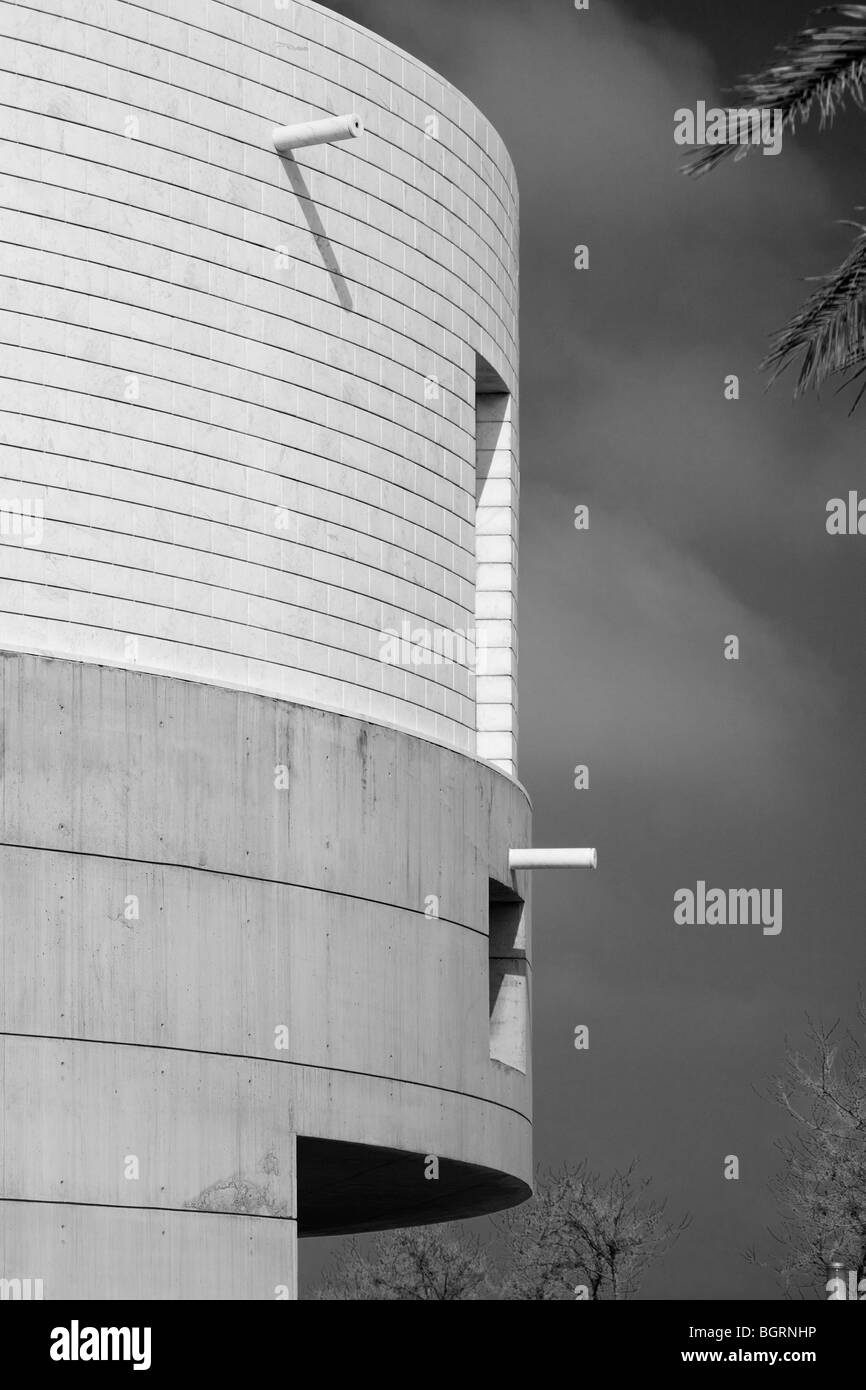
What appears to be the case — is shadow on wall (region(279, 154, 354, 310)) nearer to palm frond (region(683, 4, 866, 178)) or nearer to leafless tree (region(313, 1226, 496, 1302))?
palm frond (region(683, 4, 866, 178))

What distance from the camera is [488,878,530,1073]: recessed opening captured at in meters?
31.1

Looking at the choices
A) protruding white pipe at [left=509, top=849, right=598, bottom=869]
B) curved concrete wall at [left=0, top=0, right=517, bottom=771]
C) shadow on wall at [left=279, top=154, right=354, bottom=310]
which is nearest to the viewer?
curved concrete wall at [left=0, top=0, right=517, bottom=771]

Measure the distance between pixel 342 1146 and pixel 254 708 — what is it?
5285 millimetres

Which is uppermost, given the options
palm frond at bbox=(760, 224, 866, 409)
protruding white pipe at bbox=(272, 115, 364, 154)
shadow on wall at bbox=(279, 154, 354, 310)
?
protruding white pipe at bbox=(272, 115, 364, 154)

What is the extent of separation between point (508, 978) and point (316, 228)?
10660mm

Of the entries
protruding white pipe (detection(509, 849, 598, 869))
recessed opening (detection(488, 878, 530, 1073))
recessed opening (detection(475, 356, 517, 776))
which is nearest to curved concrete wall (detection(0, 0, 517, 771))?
recessed opening (detection(475, 356, 517, 776))

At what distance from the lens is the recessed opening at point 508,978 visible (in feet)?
102

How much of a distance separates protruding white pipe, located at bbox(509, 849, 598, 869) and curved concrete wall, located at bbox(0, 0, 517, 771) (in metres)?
1.79

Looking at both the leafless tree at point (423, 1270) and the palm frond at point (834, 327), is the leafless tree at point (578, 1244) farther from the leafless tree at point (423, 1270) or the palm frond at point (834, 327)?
the palm frond at point (834, 327)

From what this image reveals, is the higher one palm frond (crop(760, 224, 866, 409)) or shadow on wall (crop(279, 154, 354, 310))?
shadow on wall (crop(279, 154, 354, 310))
